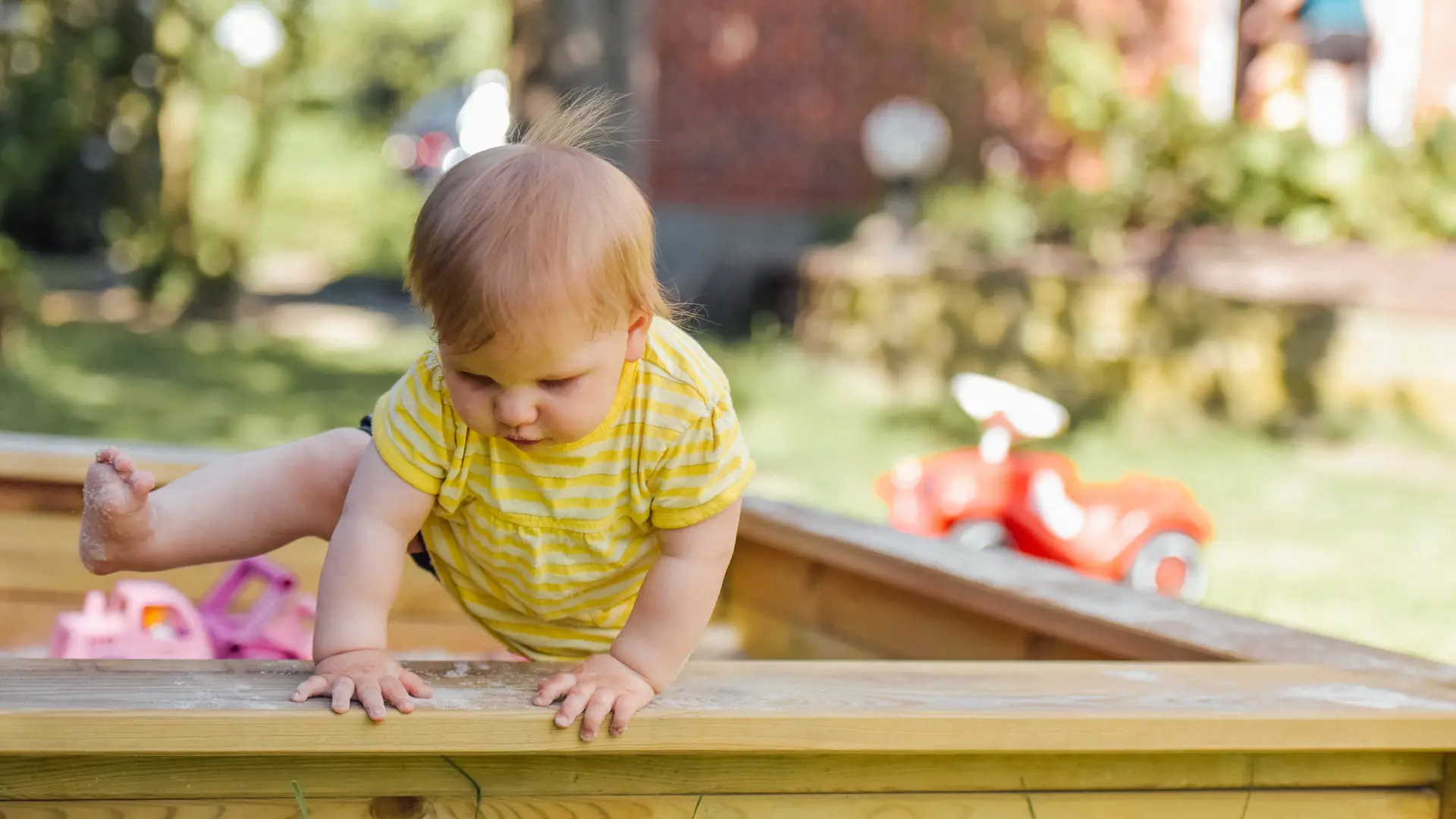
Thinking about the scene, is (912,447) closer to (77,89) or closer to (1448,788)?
(1448,788)

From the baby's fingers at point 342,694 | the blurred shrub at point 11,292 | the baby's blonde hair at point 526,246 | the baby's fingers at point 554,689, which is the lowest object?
the blurred shrub at point 11,292

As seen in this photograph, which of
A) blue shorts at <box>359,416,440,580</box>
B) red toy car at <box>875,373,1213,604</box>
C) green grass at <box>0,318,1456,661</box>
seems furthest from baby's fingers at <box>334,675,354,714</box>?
green grass at <box>0,318,1456,661</box>

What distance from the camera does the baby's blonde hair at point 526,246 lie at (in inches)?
59.7

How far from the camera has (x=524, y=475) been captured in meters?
1.81

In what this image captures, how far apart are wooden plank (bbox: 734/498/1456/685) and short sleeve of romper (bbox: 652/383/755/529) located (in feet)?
2.26

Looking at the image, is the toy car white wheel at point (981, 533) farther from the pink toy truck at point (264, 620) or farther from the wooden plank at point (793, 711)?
the wooden plank at point (793, 711)

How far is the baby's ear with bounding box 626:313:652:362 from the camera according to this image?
1690 millimetres

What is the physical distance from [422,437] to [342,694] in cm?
38

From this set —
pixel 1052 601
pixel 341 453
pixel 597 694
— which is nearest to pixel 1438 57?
pixel 1052 601

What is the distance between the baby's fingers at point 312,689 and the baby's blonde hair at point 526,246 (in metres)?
0.35

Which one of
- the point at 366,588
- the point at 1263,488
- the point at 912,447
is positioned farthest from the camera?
Answer: the point at 912,447

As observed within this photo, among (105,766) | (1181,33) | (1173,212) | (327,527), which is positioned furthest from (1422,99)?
(105,766)

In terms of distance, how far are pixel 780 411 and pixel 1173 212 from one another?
2172 millimetres

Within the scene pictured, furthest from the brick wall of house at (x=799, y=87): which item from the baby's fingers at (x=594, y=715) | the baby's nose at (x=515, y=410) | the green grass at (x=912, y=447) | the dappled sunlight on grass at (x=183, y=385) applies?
the baby's fingers at (x=594, y=715)
